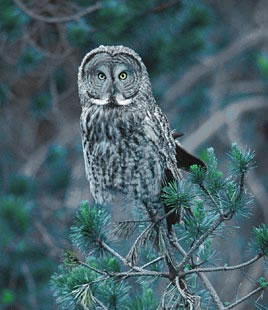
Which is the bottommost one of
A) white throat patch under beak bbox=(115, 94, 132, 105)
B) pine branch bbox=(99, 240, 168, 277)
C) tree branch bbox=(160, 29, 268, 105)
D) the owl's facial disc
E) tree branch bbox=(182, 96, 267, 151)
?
pine branch bbox=(99, 240, 168, 277)

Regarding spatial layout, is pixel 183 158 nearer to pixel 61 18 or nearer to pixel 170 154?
pixel 170 154

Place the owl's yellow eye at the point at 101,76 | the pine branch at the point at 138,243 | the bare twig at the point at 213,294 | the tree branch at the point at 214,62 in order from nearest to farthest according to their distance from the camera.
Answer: the bare twig at the point at 213,294 < the pine branch at the point at 138,243 < the owl's yellow eye at the point at 101,76 < the tree branch at the point at 214,62

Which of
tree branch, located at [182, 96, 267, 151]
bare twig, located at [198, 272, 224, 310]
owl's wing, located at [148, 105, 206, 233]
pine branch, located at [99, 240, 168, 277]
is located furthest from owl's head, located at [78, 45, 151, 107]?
tree branch, located at [182, 96, 267, 151]

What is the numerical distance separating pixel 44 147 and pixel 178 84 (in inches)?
47.2

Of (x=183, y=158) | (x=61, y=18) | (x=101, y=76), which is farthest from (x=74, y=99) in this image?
(x=183, y=158)

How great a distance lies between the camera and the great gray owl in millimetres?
3168

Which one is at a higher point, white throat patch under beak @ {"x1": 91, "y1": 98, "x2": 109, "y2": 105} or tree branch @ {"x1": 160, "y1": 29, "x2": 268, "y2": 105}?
tree branch @ {"x1": 160, "y1": 29, "x2": 268, "y2": 105}

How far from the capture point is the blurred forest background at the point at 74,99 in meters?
5.17

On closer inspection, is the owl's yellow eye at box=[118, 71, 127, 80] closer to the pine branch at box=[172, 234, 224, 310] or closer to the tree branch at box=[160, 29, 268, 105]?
the pine branch at box=[172, 234, 224, 310]

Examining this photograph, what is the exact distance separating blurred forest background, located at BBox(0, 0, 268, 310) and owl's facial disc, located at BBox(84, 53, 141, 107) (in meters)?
1.68

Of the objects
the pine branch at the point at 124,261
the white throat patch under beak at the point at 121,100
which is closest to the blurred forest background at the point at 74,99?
the white throat patch under beak at the point at 121,100

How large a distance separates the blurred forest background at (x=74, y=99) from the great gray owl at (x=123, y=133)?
5.40 ft

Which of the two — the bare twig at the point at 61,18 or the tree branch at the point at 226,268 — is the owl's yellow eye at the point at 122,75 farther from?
the bare twig at the point at 61,18

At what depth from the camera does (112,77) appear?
3.29 metres
